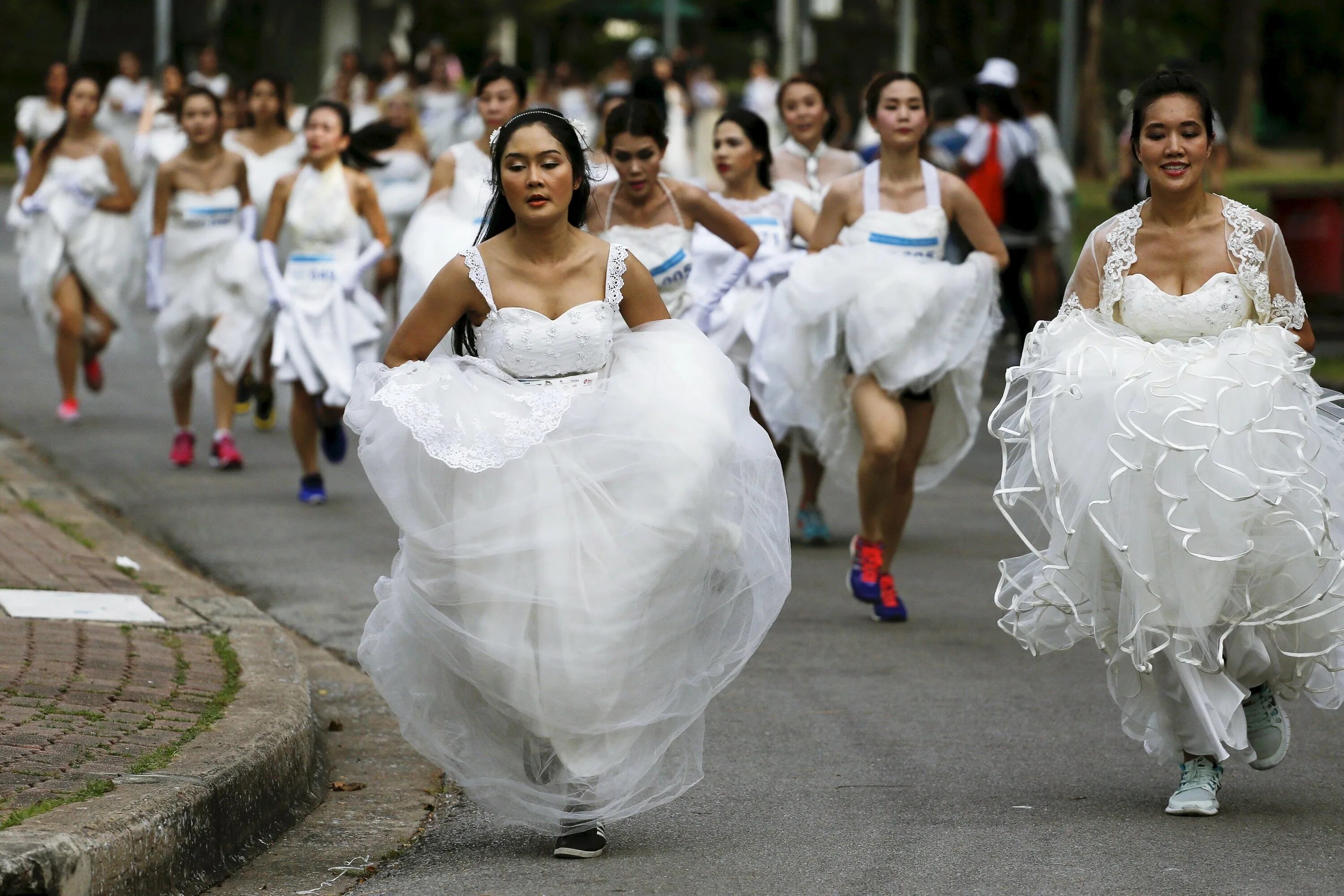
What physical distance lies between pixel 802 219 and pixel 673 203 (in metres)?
1.57

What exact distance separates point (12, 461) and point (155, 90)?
51.8 feet

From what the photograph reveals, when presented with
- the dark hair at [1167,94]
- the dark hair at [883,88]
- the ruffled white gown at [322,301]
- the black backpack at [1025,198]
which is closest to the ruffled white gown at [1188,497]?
the dark hair at [1167,94]

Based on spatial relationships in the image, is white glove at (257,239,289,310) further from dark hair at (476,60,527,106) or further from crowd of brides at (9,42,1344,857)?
crowd of brides at (9,42,1344,857)

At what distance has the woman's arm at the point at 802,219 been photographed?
10453 millimetres

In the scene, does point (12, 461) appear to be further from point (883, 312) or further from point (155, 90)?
point (155, 90)

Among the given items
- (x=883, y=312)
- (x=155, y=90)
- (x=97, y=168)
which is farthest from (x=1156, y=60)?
Result: (x=883, y=312)

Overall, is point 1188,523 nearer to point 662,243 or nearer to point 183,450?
point 662,243

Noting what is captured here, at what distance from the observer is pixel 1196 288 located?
601cm

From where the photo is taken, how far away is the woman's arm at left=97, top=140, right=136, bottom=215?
46.6ft

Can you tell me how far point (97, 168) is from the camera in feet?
47.2

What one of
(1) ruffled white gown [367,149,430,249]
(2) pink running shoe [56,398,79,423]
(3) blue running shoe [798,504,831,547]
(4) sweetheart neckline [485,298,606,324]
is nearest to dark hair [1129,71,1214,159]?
(4) sweetheart neckline [485,298,606,324]

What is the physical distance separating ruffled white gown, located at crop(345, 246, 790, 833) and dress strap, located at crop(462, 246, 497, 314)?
73 mm

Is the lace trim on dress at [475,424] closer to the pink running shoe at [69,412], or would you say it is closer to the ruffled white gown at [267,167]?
the ruffled white gown at [267,167]

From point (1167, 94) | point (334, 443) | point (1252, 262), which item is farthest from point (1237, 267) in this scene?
point (334, 443)
